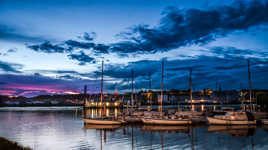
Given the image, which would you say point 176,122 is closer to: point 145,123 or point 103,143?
point 145,123

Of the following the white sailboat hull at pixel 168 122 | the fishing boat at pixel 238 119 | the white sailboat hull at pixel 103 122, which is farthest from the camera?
the white sailboat hull at pixel 103 122

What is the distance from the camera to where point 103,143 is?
29.8 meters

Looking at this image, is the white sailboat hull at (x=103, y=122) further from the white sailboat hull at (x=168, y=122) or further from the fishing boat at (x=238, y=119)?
the fishing boat at (x=238, y=119)

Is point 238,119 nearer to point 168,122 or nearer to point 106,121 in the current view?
point 168,122

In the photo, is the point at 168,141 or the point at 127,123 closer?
the point at 168,141

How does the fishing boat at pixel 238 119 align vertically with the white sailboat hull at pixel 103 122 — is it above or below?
above

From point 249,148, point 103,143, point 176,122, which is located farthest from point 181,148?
point 176,122

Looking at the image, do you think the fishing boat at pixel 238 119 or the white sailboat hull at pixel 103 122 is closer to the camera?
the fishing boat at pixel 238 119

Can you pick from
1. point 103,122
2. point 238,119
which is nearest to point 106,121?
point 103,122

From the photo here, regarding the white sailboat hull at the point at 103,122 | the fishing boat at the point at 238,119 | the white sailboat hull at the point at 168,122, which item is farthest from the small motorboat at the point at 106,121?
the fishing boat at the point at 238,119

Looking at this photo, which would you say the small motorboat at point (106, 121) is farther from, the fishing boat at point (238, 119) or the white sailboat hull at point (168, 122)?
the fishing boat at point (238, 119)

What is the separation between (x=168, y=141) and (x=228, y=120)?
18.1 metres

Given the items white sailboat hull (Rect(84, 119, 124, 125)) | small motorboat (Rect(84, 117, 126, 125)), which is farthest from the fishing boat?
white sailboat hull (Rect(84, 119, 124, 125))

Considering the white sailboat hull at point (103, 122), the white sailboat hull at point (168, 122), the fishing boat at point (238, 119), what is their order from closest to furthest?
the fishing boat at point (238, 119) < the white sailboat hull at point (168, 122) < the white sailboat hull at point (103, 122)
